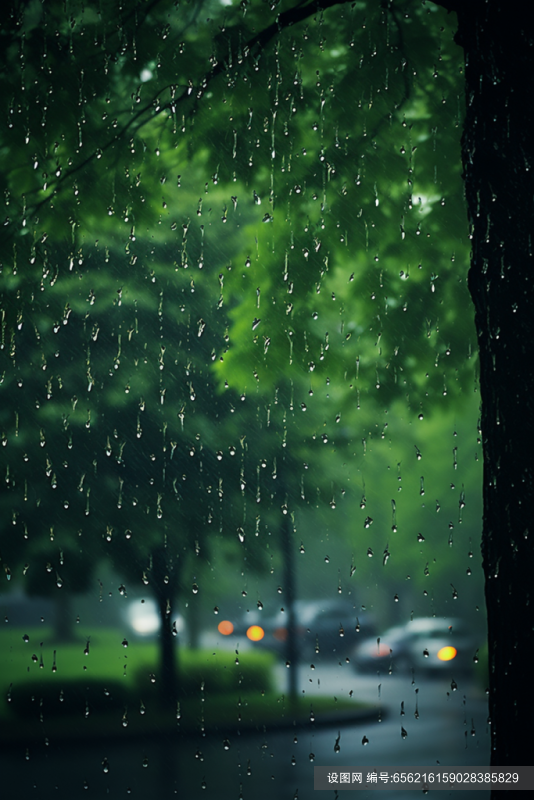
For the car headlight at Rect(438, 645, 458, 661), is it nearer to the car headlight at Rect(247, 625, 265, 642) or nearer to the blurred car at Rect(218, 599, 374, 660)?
the blurred car at Rect(218, 599, 374, 660)

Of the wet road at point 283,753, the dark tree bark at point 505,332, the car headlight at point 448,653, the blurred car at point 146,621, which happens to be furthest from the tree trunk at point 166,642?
the dark tree bark at point 505,332

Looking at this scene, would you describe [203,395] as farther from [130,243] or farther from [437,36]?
[437,36]

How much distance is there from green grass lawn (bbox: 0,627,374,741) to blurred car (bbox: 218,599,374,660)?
0.07 meters

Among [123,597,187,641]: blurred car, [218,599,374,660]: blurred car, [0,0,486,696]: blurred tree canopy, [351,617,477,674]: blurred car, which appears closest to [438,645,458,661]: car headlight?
[351,617,477,674]: blurred car

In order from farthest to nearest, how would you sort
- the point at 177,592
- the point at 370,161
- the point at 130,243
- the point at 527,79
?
the point at 130,243
the point at 370,161
the point at 177,592
the point at 527,79

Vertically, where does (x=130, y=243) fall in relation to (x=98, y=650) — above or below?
above

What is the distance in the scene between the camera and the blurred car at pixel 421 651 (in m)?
2.24

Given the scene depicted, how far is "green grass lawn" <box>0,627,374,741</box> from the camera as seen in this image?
223cm

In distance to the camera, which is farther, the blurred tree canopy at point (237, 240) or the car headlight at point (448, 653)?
the blurred tree canopy at point (237, 240)

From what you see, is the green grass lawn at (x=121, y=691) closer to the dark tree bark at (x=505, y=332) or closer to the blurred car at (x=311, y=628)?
the blurred car at (x=311, y=628)

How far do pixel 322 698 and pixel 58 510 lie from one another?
1.25 metres

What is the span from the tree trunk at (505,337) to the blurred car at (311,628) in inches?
22.6

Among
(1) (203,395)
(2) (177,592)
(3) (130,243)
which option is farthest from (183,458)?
(3) (130,243)

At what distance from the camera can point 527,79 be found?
1.94 meters
